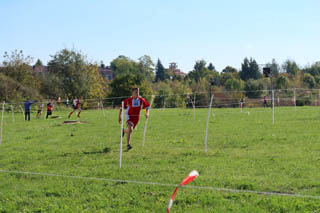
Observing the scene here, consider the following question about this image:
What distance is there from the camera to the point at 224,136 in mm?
13172

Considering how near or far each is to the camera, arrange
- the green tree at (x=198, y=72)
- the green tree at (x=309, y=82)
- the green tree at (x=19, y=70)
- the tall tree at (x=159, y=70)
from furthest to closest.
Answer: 1. the tall tree at (x=159, y=70)
2. the green tree at (x=198, y=72)
3. the green tree at (x=309, y=82)
4. the green tree at (x=19, y=70)

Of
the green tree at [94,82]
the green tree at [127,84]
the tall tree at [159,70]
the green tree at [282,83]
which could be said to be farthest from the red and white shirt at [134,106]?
the tall tree at [159,70]

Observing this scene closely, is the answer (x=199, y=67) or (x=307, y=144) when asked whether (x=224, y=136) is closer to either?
(x=307, y=144)

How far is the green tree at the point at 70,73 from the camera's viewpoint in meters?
54.9

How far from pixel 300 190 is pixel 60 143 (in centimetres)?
932

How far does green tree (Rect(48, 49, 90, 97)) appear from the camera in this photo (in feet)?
180

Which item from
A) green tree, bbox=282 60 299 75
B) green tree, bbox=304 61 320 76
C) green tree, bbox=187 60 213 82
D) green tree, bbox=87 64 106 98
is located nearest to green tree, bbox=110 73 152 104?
green tree, bbox=87 64 106 98

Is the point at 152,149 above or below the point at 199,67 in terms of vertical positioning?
below

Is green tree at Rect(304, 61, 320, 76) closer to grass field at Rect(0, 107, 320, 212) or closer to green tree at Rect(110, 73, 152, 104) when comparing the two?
green tree at Rect(110, 73, 152, 104)

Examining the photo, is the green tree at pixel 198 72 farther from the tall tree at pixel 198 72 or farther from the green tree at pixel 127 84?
the green tree at pixel 127 84

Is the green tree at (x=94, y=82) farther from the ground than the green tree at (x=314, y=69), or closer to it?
closer to it

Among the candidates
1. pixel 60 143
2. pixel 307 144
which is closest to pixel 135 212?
pixel 307 144

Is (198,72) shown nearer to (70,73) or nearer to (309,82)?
(309,82)

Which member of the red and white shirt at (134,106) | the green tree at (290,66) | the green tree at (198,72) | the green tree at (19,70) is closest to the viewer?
the red and white shirt at (134,106)
